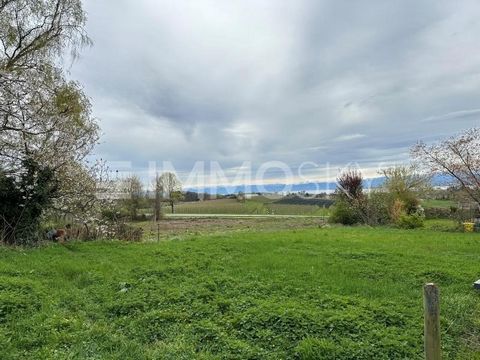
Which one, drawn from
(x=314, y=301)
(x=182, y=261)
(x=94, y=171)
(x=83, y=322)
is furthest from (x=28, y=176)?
(x=314, y=301)

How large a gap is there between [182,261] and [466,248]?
7.44 metres

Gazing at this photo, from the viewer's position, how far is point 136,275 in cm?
627

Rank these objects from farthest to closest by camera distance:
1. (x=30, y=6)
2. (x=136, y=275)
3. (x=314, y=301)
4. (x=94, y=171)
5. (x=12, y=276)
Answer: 1. (x=94, y=171)
2. (x=30, y=6)
3. (x=136, y=275)
4. (x=12, y=276)
5. (x=314, y=301)

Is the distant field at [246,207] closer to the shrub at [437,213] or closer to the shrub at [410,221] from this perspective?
the shrub at [437,213]

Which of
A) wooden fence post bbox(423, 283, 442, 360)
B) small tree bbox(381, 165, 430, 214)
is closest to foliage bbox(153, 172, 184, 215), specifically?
small tree bbox(381, 165, 430, 214)

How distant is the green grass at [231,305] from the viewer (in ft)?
11.8

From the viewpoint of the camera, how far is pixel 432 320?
281 cm

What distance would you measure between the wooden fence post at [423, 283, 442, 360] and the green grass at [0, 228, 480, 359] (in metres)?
0.68

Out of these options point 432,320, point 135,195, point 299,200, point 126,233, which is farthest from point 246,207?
point 432,320

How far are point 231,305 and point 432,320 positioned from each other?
247cm

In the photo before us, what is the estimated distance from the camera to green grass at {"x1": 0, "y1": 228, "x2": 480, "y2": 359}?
3.61 m

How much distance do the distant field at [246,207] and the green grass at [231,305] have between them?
2130cm

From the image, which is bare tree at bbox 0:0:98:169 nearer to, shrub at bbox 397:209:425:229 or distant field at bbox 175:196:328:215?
shrub at bbox 397:209:425:229

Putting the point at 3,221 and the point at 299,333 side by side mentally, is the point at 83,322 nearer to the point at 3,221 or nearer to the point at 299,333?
the point at 299,333
